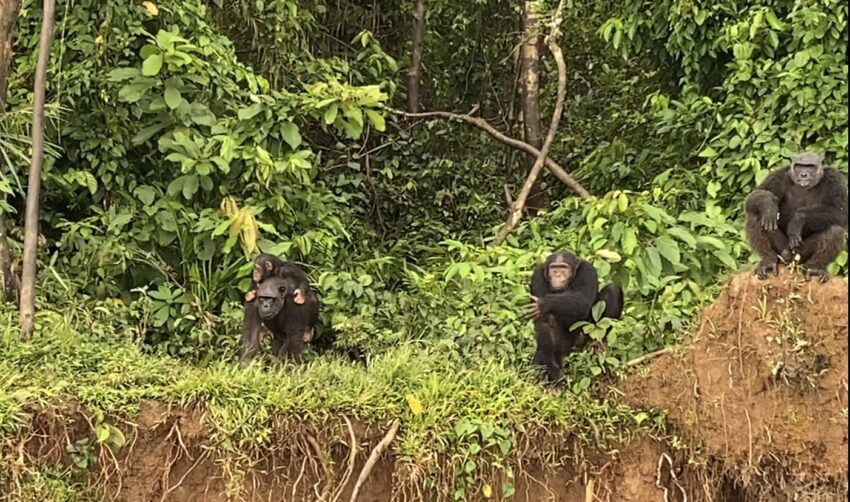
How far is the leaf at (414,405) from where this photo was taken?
21.1 ft

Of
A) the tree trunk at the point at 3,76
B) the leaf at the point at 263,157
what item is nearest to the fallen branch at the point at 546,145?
the leaf at the point at 263,157

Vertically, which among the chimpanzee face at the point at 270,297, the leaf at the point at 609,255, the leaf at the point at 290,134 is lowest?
the chimpanzee face at the point at 270,297

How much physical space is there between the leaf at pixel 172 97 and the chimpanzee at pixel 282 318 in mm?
2246

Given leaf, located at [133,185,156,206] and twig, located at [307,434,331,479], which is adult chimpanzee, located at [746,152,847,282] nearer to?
twig, located at [307,434,331,479]

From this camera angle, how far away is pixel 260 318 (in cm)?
748

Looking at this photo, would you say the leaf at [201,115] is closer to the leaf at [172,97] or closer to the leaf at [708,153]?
the leaf at [172,97]

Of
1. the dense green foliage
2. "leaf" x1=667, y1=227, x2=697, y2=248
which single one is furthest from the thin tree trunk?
"leaf" x1=667, y1=227, x2=697, y2=248

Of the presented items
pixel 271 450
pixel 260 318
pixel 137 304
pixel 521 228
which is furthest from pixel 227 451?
pixel 521 228

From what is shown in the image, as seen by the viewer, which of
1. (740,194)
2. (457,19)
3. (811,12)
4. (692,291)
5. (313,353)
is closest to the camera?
(692,291)

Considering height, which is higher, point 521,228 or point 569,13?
point 569,13

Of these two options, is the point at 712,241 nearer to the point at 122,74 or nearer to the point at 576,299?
the point at 576,299

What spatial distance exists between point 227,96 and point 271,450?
4180 millimetres

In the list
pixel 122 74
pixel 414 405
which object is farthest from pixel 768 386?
pixel 122 74

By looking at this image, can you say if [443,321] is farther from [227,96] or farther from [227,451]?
[227,96]
